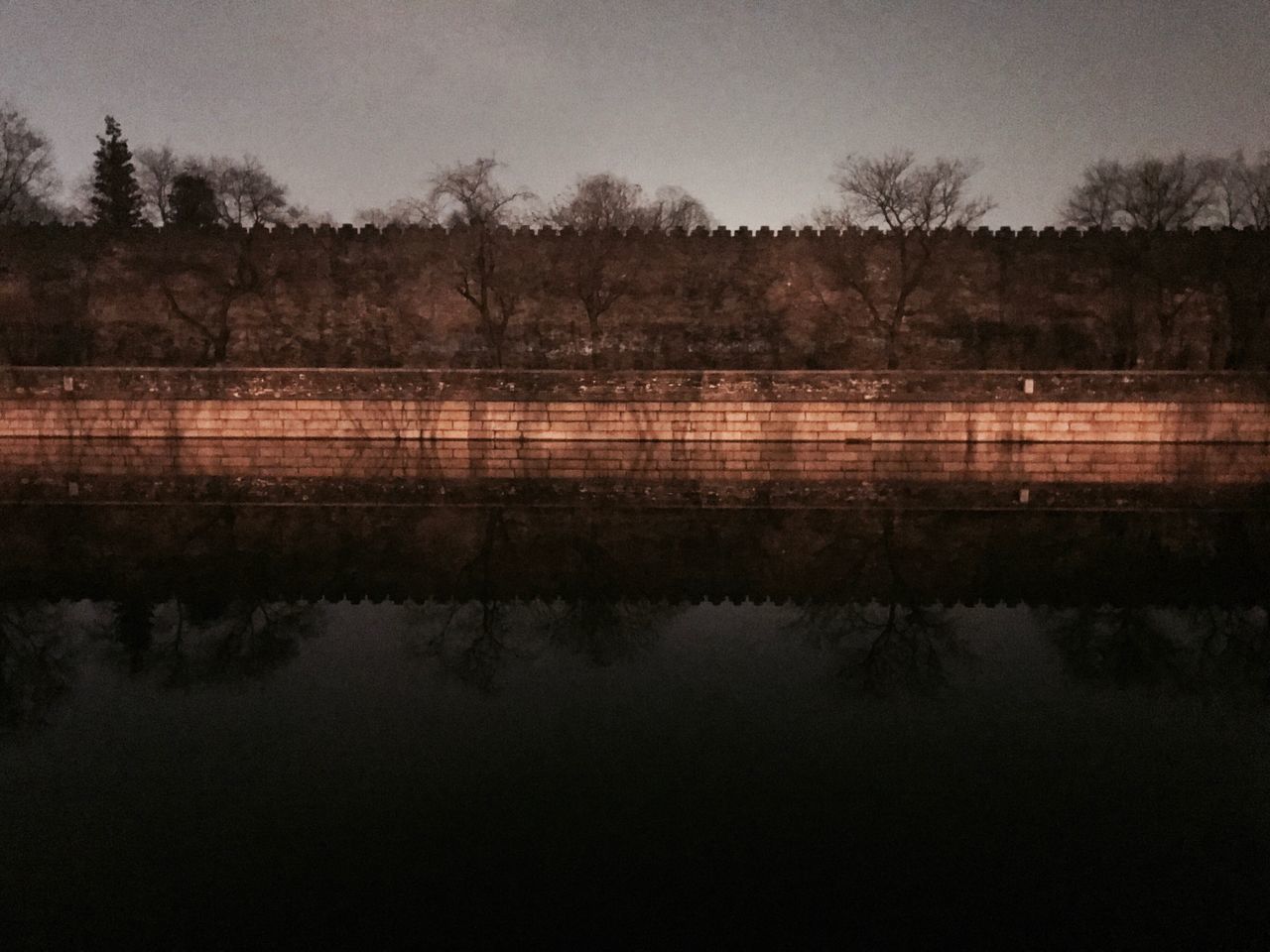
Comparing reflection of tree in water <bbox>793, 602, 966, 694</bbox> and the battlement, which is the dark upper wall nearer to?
the battlement

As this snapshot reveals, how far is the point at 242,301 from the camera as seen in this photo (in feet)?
79.2

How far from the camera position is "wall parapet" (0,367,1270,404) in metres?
17.7

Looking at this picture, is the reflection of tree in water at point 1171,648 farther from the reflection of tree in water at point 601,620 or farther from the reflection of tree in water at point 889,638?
the reflection of tree in water at point 601,620

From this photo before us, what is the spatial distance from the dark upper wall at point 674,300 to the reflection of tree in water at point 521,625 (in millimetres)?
16430

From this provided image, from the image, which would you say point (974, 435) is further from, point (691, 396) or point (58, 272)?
point (58, 272)

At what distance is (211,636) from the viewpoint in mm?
6215

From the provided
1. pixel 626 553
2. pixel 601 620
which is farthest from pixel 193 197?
pixel 601 620

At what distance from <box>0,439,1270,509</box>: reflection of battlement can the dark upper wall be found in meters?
6.56

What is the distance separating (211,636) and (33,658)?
1011mm

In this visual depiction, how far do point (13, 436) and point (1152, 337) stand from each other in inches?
1024

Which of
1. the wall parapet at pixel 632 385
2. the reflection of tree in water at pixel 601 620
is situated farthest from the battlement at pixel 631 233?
the reflection of tree in water at pixel 601 620

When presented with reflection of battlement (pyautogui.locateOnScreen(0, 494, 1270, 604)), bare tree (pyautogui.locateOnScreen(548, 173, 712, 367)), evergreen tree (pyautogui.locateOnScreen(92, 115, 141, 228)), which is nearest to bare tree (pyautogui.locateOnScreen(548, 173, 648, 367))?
bare tree (pyautogui.locateOnScreen(548, 173, 712, 367))

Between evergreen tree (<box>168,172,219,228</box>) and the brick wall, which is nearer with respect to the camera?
the brick wall

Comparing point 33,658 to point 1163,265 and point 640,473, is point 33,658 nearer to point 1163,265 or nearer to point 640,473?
point 640,473
